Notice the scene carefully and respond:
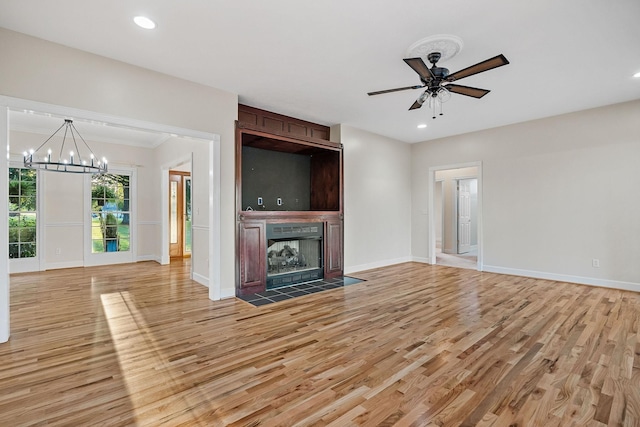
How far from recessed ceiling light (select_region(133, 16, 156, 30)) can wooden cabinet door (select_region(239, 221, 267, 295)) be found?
245 centimetres

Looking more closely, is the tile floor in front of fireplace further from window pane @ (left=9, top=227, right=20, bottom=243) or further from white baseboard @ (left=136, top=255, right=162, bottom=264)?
window pane @ (left=9, top=227, right=20, bottom=243)

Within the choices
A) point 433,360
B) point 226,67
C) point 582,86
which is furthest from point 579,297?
point 226,67

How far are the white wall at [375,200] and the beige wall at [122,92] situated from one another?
2.38m

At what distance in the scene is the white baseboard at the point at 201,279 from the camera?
485 centimetres

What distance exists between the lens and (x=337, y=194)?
567cm

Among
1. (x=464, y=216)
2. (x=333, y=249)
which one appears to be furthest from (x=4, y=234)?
(x=464, y=216)

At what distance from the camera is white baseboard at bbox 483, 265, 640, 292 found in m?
4.62

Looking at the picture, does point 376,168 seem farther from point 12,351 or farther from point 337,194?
point 12,351

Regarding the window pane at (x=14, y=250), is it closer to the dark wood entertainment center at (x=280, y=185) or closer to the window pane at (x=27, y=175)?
the window pane at (x=27, y=175)

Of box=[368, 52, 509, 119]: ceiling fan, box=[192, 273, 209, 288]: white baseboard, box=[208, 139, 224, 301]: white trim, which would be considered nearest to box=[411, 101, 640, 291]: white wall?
box=[368, 52, 509, 119]: ceiling fan

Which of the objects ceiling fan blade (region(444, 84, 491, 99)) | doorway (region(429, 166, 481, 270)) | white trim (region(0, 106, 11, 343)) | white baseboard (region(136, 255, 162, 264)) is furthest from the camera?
doorway (region(429, 166, 481, 270))

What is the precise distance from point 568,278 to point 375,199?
355 centimetres

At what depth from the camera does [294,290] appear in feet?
15.2

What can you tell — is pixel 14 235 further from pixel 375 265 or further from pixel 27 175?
pixel 375 265
